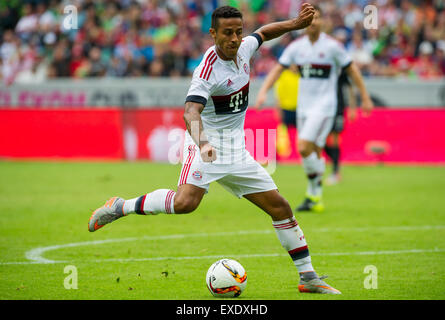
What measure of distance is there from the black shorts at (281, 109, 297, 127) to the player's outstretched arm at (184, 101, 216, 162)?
1256cm

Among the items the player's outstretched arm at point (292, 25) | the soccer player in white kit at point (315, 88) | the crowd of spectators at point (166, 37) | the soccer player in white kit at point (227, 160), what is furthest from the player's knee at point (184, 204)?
the crowd of spectators at point (166, 37)

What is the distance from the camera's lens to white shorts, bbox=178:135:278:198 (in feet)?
20.6

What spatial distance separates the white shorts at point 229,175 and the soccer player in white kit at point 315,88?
16.3 feet

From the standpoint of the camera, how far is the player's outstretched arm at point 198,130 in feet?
17.9

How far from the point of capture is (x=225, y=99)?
629 centimetres

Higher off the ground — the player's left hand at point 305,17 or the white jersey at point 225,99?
the player's left hand at point 305,17

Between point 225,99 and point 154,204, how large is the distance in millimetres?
1133

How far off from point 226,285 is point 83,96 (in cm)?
1725

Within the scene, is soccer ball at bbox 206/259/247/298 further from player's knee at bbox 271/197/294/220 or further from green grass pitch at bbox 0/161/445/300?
player's knee at bbox 271/197/294/220

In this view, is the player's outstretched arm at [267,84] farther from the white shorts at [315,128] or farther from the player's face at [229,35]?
the player's face at [229,35]

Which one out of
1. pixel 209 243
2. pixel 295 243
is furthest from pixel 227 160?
pixel 209 243

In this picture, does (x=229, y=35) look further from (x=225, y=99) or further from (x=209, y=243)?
(x=209, y=243)

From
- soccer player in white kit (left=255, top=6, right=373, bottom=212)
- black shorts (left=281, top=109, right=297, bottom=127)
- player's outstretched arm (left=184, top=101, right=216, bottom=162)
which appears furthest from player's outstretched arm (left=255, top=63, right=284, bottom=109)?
black shorts (left=281, top=109, right=297, bottom=127)

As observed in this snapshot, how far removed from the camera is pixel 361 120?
18516 mm
